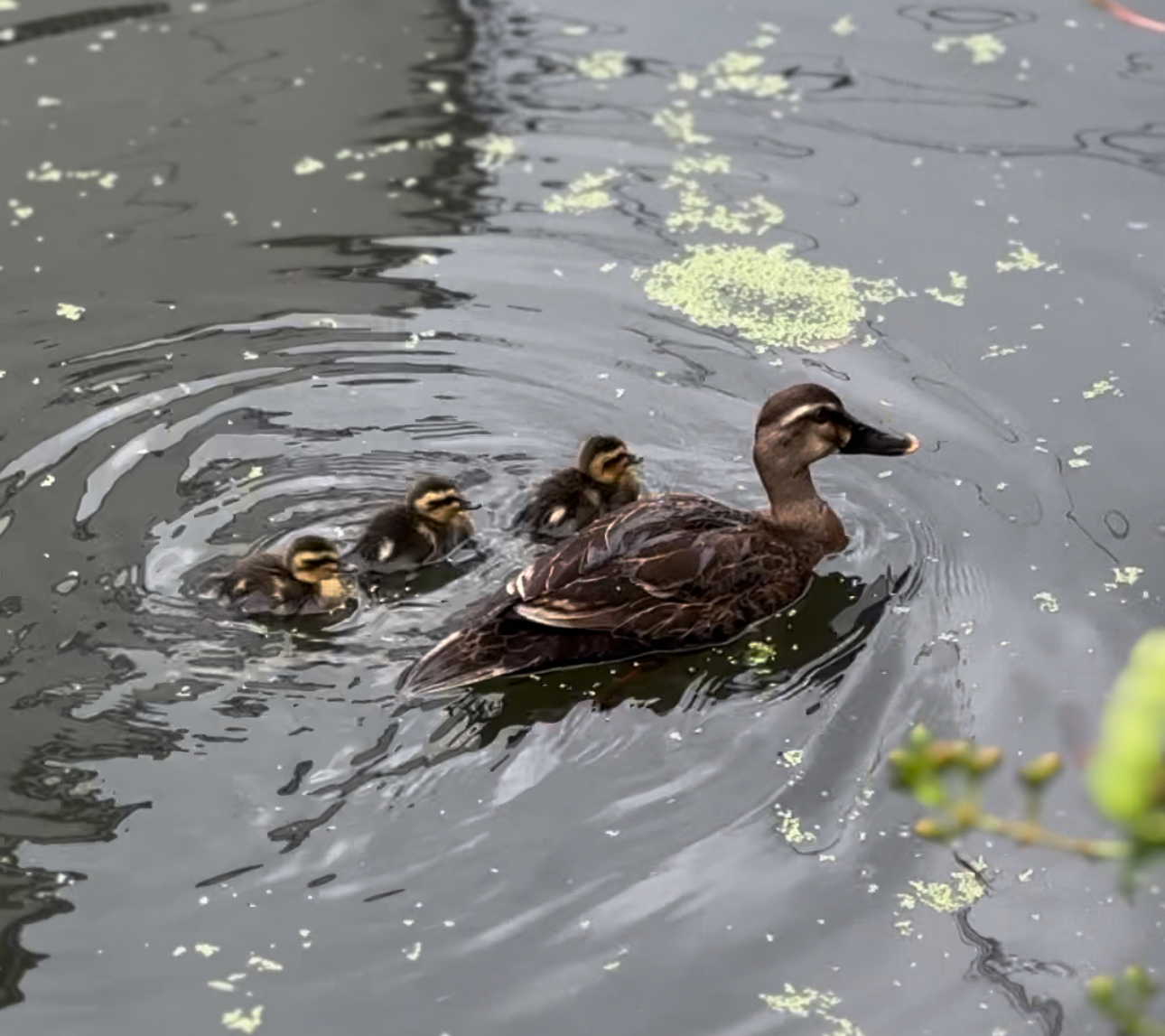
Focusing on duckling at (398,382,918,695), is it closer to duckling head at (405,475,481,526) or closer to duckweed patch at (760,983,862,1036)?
duckling head at (405,475,481,526)

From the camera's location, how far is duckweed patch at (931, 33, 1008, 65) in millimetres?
6336

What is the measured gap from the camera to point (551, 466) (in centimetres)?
455

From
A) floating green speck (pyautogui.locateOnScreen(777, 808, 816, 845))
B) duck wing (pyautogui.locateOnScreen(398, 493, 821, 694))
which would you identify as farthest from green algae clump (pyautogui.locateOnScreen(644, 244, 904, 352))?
floating green speck (pyautogui.locateOnScreen(777, 808, 816, 845))

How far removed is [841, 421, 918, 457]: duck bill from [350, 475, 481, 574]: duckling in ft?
3.29

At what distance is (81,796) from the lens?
3.48 meters

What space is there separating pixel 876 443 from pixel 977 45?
Result: 2777mm

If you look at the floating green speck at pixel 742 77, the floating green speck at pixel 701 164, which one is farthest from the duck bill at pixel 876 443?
the floating green speck at pixel 742 77

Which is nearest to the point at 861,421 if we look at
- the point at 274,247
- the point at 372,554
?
the point at 372,554

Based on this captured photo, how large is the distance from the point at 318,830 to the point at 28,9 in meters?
4.86

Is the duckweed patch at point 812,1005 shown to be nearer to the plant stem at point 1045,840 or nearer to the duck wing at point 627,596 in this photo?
the duck wing at point 627,596

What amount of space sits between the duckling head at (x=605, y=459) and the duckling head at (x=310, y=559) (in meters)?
0.71

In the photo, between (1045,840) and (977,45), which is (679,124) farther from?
(1045,840)

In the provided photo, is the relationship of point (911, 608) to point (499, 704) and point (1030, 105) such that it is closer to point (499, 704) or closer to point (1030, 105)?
point (499, 704)

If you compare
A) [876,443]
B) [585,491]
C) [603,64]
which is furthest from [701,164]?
[585,491]
